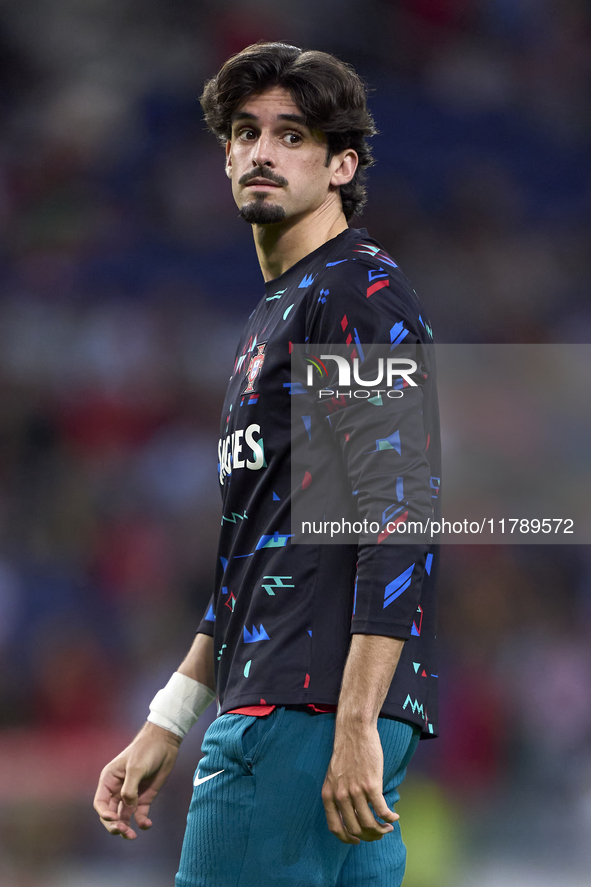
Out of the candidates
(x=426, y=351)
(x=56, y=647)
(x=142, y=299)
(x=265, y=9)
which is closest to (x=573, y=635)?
(x=56, y=647)

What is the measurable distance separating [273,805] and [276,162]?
885 mm

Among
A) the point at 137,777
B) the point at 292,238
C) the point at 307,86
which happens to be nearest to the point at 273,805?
the point at 137,777

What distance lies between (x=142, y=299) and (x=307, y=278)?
2692 mm

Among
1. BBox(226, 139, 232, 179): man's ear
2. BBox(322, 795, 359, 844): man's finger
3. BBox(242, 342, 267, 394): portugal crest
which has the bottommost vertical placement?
BBox(322, 795, 359, 844): man's finger

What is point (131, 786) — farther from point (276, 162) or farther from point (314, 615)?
point (276, 162)

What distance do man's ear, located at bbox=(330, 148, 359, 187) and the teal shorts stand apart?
80 centimetres

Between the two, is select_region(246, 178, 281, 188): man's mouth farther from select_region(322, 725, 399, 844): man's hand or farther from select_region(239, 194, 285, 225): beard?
select_region(322, 725, 399, 844): man's hand

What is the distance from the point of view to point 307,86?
1.42 m

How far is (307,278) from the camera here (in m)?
1.29

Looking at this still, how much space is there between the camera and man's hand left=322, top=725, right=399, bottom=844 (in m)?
1.00

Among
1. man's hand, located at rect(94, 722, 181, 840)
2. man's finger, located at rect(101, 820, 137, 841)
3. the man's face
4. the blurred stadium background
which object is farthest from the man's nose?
the blurred stadium background

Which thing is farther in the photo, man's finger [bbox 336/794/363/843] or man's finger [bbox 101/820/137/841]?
man's finger [bbox 101/820/137/841]

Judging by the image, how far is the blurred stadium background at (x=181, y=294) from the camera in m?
3.25

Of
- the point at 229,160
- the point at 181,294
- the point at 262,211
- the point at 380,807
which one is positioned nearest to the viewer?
the point at 380,807
